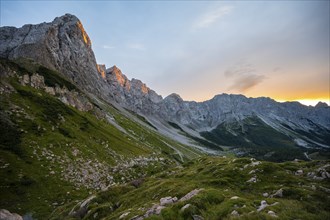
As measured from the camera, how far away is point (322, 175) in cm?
2688

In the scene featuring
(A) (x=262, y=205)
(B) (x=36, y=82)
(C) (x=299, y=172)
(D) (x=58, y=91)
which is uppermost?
(B) (x=36, y=82)

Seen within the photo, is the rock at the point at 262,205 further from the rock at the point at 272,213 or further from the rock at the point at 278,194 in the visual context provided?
the rock at the point at 278,194

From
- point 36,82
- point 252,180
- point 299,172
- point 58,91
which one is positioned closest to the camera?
point 252,180

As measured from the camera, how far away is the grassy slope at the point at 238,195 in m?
18.4

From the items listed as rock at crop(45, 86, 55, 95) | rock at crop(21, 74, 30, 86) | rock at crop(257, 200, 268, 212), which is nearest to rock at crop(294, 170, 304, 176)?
rock at crop(257, 200, 268, 212)

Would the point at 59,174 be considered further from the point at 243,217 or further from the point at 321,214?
the point at 321,214

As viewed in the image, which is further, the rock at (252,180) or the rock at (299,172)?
the rock at (299,172)

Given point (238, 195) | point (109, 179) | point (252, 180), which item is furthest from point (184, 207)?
point (109, 179)

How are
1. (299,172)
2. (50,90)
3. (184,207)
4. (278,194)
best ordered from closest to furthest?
1. (184,207)
2. (278,194)
3. (299,172)
4. (50,90)

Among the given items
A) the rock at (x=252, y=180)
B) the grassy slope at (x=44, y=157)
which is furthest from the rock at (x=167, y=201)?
the grassy slope at (x=44, y=157)

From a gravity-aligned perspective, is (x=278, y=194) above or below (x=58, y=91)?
below

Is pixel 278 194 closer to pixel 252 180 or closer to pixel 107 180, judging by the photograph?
pixel 252 180

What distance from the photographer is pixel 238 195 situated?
24281 millimetres

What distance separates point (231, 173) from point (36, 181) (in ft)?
116
